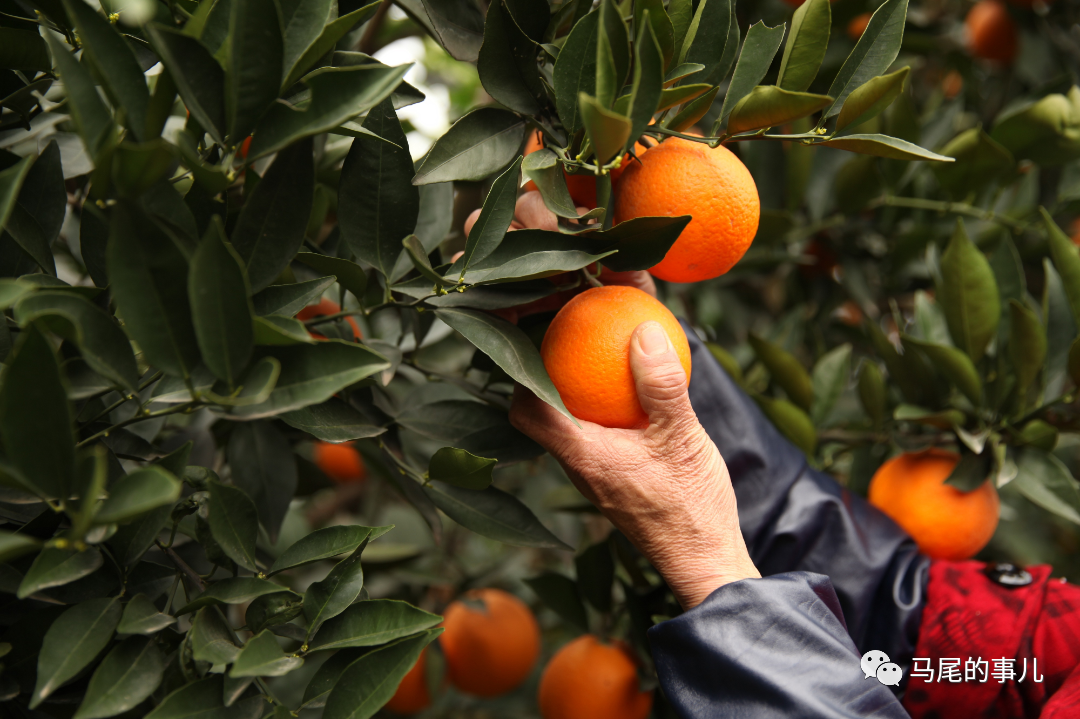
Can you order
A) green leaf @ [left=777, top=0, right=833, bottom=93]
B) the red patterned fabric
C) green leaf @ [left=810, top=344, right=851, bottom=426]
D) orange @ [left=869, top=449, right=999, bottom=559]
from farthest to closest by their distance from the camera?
green leaf @ [left=810, top=344, right=851, bottom=426]
orange @ [left=869, top=449, right=999, bottom=559]
the red patterned fabric
green leaf @ [left=777, top=0, right=833, bottom=93]

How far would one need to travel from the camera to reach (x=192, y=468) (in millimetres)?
643

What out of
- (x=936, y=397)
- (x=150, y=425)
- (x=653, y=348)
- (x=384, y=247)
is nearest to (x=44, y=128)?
(x=150, y=425)

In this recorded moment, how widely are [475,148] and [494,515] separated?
382mm

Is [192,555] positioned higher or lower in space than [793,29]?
lower

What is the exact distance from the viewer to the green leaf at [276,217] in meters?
0.55

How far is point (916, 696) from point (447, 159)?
90cm

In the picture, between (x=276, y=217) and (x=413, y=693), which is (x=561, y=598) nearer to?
(x=413, y=693)

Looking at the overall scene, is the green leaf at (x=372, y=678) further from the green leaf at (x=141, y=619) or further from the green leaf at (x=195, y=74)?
the green leaf at (x=195, y=74)

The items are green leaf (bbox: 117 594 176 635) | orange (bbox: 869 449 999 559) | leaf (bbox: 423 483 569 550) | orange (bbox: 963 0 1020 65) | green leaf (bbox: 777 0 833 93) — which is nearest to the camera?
green leaf (bbox: 117 594 176 635)

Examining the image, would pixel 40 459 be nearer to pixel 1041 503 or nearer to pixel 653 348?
pixel 653 348

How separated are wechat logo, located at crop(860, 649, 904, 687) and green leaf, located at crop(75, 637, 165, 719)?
691mm

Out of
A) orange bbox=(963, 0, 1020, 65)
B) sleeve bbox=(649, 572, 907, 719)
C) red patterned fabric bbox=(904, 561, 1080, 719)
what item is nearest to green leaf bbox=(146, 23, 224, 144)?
sleeve bbox=(649, 572, 907, 719)

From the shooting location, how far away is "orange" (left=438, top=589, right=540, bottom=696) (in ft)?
4.27

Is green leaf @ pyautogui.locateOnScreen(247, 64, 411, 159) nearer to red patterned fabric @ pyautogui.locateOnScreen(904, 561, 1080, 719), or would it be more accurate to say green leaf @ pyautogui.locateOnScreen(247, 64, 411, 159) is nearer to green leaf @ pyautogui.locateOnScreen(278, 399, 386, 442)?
green leaf @ pyautogui.locateOnScreen(278, 399, 386, 442)
